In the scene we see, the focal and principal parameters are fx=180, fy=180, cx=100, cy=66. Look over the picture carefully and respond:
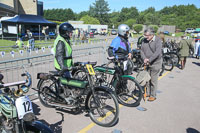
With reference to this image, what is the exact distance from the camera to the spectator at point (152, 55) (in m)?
4.79

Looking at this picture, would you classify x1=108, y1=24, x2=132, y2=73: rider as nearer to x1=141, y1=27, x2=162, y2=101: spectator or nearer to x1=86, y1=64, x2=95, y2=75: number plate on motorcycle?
x1=141, y1=27, x2=162, y2=101: spectator

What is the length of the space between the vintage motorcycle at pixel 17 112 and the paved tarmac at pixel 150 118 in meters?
0.66

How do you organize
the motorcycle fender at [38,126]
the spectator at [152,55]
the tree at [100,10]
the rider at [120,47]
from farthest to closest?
the tree at [100,10] → the rider at [120,47] → the spectator at [152,55] → the motorcycle fender at [38,126]

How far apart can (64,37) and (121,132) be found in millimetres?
2417

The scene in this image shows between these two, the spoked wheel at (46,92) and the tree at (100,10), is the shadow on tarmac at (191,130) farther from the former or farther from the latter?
Result: the tree at (100,10)

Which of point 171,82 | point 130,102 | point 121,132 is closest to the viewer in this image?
point 121,132

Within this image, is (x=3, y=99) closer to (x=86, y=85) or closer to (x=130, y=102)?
(x=86, y=85)

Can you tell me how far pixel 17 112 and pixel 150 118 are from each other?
2910 millimetres

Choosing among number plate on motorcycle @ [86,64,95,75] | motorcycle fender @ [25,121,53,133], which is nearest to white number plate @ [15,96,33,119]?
motorcycle fender @ [25,121,53,133]

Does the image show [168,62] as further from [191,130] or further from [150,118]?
[191,130]

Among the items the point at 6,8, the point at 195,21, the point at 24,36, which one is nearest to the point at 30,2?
the point at 6,8

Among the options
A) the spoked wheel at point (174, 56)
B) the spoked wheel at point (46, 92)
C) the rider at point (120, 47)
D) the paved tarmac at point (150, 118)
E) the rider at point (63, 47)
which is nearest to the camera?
the paved tarmac at point (150, 118)

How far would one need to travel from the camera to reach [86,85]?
3.76 meters

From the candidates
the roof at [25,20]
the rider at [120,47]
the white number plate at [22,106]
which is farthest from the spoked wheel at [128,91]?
the roof at [25,20]
